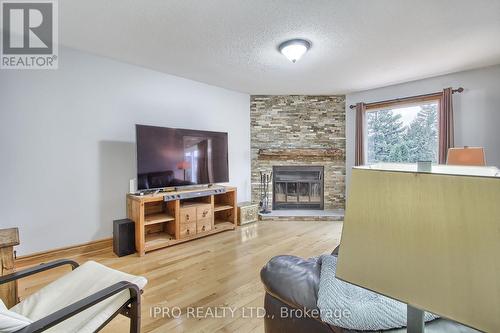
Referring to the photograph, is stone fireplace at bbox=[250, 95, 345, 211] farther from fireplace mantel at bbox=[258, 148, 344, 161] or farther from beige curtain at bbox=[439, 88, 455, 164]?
beige curtain at bbox=[439, 88, 455, 164]

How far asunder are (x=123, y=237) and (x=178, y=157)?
3.97 feet

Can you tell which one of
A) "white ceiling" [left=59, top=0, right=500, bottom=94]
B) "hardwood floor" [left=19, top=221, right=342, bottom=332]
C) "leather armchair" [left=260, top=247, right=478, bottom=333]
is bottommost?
"hardwood floor" [left=19, top=221, right=342, bottom=332]

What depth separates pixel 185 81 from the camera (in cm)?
392

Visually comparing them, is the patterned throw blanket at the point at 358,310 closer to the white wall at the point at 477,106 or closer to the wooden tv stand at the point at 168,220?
the wooden tv stand at the point at 168,220

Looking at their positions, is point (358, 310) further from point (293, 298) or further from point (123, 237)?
point (123, 237)

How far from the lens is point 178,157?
3463 millimetres

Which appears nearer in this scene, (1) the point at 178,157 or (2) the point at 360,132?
(1) the point at 178,157

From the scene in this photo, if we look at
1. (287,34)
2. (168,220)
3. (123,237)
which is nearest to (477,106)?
(287,34)

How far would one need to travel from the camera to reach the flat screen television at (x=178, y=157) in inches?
123

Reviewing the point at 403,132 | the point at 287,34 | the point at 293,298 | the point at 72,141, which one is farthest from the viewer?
the point at 403,132

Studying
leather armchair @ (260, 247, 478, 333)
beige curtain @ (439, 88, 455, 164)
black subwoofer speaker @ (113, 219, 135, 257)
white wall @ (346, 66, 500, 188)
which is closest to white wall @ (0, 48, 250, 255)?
black subwoofer speaker @ (113, 219, 135, 257)

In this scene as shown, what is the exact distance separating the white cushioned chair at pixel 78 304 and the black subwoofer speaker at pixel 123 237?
1.36 metres

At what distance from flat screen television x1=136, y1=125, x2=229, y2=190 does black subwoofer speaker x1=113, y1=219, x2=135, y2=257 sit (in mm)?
466

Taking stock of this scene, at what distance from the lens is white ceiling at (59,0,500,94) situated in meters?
2.04
